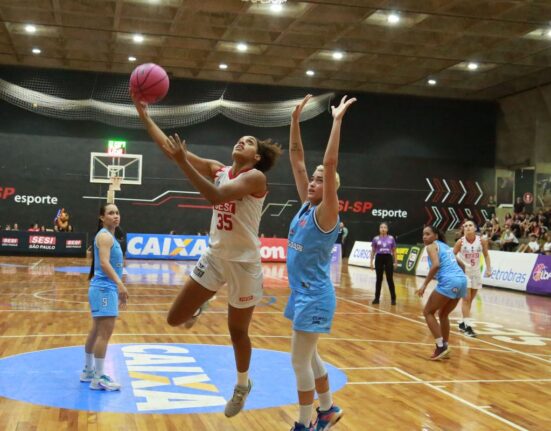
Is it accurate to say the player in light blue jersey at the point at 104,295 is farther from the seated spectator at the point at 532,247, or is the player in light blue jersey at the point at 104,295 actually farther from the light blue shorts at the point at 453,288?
the seated spectator at the point at 532,247

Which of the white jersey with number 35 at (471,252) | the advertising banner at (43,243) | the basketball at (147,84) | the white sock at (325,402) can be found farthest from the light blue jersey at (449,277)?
the advertising banner at (43,243)

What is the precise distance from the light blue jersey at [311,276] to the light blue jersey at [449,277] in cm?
408

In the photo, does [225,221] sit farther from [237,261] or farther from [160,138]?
[160,138]

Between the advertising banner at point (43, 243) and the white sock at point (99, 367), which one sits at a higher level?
the advertising banner at point (43, 243)

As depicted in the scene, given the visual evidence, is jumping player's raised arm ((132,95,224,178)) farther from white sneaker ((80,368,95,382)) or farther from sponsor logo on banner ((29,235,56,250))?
sponsor logo on banner ((29,235,56,250))

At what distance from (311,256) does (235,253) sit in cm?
53

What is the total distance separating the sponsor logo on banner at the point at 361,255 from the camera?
2452cm

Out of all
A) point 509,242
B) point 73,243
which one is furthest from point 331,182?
point 73,243

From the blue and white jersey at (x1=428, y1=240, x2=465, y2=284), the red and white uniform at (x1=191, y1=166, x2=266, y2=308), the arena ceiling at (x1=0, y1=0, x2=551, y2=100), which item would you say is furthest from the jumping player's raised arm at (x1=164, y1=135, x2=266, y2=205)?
the arena ceiling at (x1=0, y1=0, x2=551, y2=100)

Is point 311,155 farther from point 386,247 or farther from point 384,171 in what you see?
point 386,247

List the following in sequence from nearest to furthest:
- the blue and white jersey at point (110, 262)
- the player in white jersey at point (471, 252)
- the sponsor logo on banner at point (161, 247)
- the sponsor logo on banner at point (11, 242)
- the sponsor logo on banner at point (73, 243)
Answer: the blue and white jersey at point (110, 262), the player in white jersey at point (471, 252), the sponsor logo on banner at point (11, 242), the sponsor logo on banner at point (73, 243), the sponsor logo on banner at point (161, 247)

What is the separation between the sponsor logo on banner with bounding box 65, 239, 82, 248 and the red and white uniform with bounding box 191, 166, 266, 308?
19628mm

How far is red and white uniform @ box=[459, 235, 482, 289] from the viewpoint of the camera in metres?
10.8

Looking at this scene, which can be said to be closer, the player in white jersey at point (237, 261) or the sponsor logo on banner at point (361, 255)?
the player in white jersey at point (237, 261)
